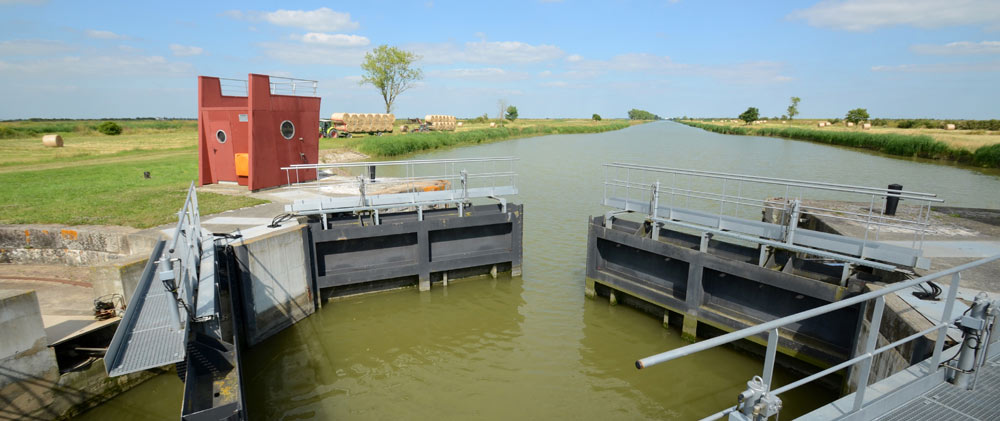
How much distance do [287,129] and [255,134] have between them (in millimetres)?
1326

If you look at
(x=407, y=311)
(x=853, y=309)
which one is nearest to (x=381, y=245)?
(x=407, y=311)

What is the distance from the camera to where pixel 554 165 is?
3362 centimetres

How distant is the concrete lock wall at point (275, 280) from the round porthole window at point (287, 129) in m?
7.13

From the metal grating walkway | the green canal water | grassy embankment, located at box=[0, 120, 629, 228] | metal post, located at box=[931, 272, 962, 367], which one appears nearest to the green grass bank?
grassy embankment, located at box=[0, 120, 629, 228]

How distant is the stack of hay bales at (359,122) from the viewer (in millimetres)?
49531

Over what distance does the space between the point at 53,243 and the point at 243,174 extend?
17.7 feet

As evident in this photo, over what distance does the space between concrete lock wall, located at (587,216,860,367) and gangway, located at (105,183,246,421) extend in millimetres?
7583

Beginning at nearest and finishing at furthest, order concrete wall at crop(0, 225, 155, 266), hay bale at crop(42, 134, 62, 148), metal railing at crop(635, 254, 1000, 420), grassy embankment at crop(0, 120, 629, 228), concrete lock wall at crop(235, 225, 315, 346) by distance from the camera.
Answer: metal railing at crop(635, 254, 1000, 420), concrete lock wall at crop(235, 225, 315, 346), concrete wall at crop(0, 225, 155, 266), grassy embankment at crop(0, 120, 629, 228), hay bale at crop(42, 134, 62, 148)

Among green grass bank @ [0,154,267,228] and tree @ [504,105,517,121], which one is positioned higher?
tree @ [504,105,517,121]

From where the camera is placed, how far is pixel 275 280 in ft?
31.4

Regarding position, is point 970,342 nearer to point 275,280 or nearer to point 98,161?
point 275,280

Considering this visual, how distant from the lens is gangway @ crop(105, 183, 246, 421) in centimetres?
464

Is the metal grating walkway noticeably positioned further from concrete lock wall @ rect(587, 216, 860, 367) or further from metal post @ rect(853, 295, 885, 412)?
concrete lock wall @ rect(587, 216, 860, 367)

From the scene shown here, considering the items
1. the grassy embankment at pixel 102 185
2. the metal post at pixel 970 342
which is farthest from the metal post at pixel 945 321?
the grassy embankment at pixel 102 185
